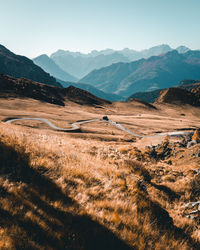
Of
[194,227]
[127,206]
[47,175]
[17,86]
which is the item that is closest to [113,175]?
[127,206]

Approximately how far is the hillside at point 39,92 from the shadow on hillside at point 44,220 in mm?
134159

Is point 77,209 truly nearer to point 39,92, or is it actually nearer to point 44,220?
point 44,220

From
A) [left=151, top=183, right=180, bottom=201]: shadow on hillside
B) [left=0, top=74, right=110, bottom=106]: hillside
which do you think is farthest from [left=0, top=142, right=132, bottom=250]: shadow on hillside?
[left=0, top=74, right=110, bottom=106]: hillside

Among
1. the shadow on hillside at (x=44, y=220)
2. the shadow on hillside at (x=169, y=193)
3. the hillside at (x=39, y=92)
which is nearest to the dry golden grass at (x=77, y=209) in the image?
the shadow on hillside at (x=44, y=220)

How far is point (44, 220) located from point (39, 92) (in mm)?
161485

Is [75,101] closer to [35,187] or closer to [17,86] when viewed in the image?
[17,86]

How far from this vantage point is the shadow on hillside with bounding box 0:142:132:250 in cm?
311

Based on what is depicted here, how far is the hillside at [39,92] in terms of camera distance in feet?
459

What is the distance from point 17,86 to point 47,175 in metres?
163

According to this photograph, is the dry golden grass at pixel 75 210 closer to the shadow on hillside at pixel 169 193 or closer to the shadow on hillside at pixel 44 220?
the shadow on hillside at pixel 44 220

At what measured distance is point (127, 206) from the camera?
15.1 feet

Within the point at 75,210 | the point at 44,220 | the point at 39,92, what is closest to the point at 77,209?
the point at 75,210

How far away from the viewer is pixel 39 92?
152375 millimetres

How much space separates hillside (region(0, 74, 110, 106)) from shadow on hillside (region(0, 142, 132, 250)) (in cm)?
13416
